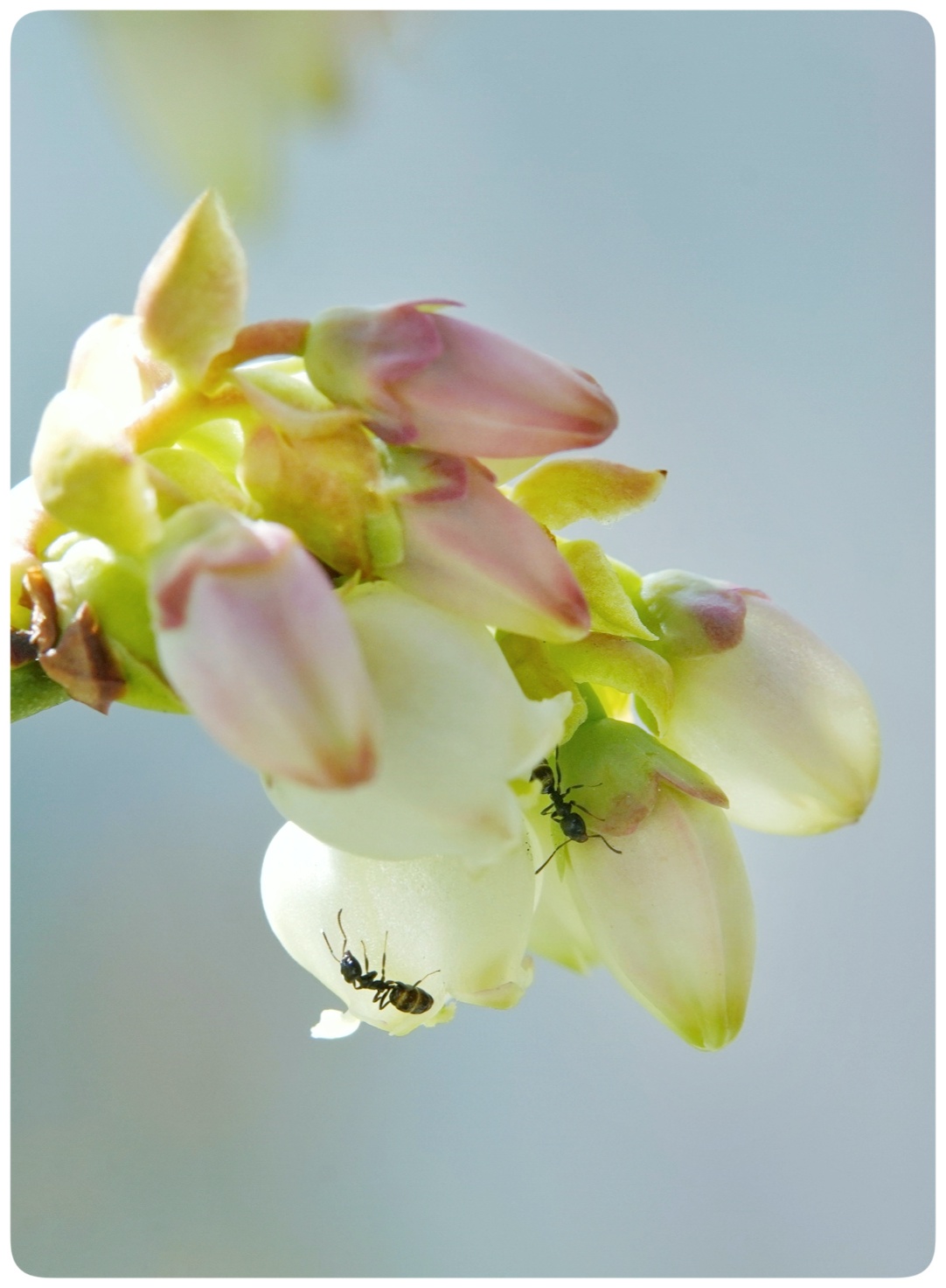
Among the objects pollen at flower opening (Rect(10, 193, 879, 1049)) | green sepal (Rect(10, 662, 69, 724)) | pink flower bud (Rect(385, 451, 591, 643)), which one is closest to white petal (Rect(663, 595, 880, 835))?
pollen at flower opening (Rect(10, 193, 879, 1049))

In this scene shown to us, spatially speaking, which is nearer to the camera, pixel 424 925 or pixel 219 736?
pixel 219 736

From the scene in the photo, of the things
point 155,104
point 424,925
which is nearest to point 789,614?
point 424,925

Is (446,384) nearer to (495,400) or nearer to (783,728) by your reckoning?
(495,400)

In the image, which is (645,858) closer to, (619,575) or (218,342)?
(619,575)

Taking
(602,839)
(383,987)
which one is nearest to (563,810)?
(602,839)

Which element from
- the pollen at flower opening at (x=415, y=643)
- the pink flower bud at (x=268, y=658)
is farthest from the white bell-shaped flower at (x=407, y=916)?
the pink flower bud at (x=268, y=658)

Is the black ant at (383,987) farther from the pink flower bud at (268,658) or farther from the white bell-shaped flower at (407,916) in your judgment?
the pink flower bud at (268,658)

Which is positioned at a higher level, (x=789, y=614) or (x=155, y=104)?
(x=155, y=104)

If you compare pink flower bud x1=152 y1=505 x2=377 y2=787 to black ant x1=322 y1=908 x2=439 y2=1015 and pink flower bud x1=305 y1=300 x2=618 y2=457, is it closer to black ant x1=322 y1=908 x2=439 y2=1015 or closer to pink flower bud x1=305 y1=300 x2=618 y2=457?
pink flower bud x1=305 y1=300 x2=618 y2=457
